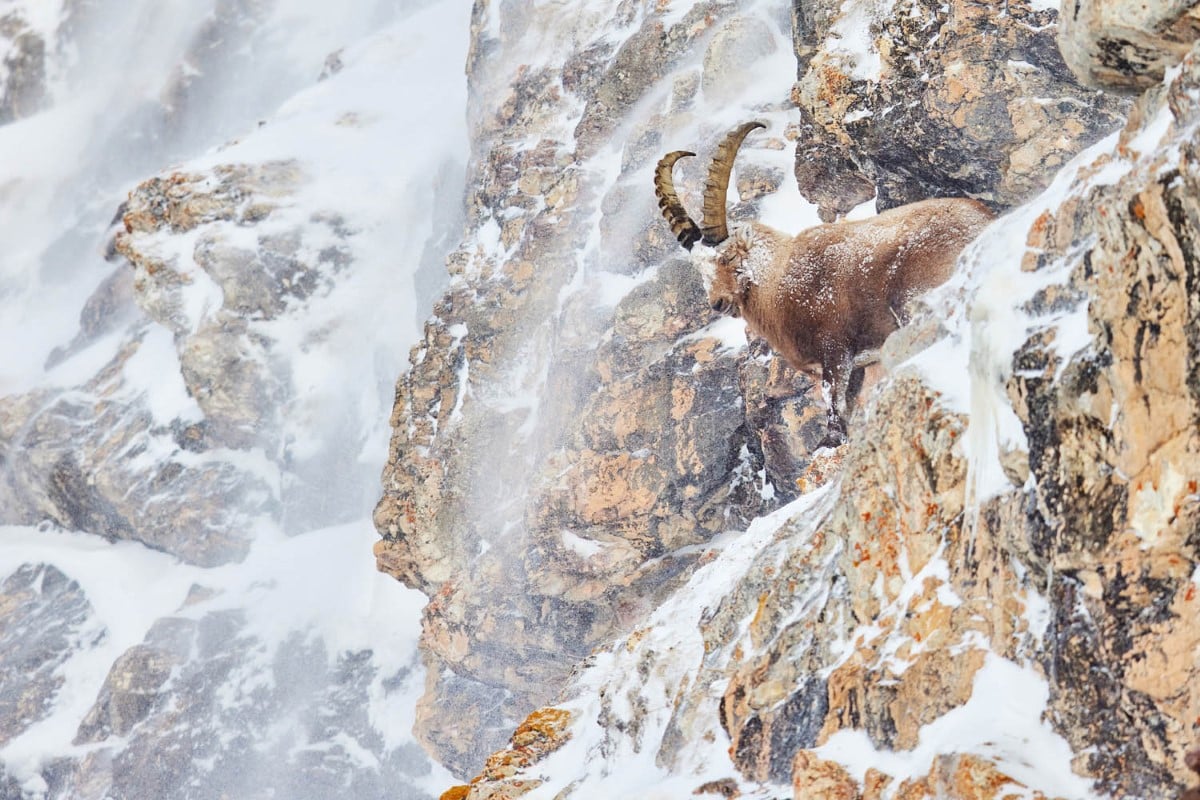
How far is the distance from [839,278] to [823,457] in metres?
3.47

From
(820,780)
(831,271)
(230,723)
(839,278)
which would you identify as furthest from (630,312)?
(230,723)

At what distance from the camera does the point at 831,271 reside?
43.8 ft

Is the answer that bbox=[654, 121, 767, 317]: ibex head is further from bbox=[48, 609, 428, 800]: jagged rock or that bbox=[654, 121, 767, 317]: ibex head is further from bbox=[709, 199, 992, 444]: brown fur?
bbox=[48, 609, 428, 800]: jagged rock

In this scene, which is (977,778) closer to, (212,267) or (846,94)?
(846,94)

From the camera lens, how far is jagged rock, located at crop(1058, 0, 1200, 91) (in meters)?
6.98

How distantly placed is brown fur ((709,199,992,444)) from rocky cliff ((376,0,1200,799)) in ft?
5.04

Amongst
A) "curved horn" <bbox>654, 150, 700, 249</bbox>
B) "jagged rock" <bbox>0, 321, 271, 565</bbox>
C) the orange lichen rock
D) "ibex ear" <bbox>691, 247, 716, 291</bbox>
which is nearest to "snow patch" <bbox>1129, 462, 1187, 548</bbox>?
the orange lichen rock

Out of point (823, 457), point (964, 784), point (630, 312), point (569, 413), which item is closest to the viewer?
point (964, 784)

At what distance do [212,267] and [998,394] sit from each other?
54.7 m

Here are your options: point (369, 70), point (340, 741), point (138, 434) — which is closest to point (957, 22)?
point (340, 741)

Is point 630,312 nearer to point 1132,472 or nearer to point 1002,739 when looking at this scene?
point 1002,739

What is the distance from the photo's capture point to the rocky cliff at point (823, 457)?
6.51 meters

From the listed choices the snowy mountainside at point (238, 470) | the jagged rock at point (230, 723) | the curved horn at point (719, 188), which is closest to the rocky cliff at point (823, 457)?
the curved horn at point (719, 188)

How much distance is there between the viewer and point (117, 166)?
8869cm
